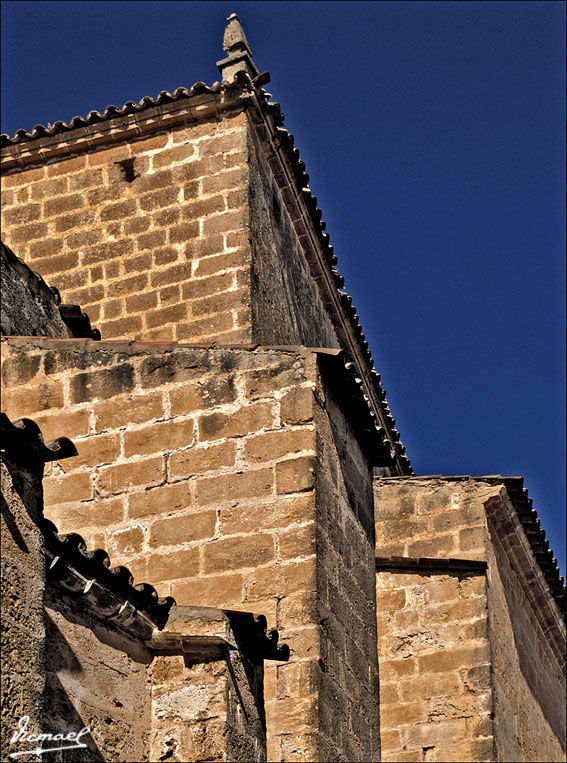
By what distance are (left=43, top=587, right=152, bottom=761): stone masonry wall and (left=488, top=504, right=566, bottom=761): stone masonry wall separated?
5.46m

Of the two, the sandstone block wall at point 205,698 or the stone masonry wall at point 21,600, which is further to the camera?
the sandstone block wall at point 205,698

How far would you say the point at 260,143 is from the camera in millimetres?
11383

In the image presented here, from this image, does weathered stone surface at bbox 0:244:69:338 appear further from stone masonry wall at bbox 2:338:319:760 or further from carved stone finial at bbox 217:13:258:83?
carved stone finial at bbox 217:13:258:83

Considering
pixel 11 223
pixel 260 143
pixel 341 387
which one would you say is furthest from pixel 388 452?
pixel 11 223

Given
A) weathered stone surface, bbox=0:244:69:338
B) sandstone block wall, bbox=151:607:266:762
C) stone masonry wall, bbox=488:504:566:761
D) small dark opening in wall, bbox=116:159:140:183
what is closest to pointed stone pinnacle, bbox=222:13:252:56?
small dark opening in wall, bbox=116:159:140:183

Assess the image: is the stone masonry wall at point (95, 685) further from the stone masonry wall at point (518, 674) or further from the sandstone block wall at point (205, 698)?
the stone masonry wall at point (518, 674)

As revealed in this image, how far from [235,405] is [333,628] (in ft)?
4.37

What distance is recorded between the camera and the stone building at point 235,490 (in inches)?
209

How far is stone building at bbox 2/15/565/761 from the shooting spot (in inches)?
209

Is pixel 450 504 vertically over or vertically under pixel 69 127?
under

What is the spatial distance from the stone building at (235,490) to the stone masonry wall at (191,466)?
12 millimetres

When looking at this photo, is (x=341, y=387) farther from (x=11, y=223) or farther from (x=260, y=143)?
(x=11, y=223)

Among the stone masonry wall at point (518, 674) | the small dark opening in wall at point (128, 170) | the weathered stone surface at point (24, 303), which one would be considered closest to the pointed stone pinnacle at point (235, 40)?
the small dark opening in wall at point (128, 170)

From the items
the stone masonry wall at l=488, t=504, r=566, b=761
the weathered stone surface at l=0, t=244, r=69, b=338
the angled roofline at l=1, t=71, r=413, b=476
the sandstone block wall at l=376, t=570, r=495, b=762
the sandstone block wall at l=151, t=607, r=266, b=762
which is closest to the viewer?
the sandstone block wall at l=151, t=607, r=266, b=762
